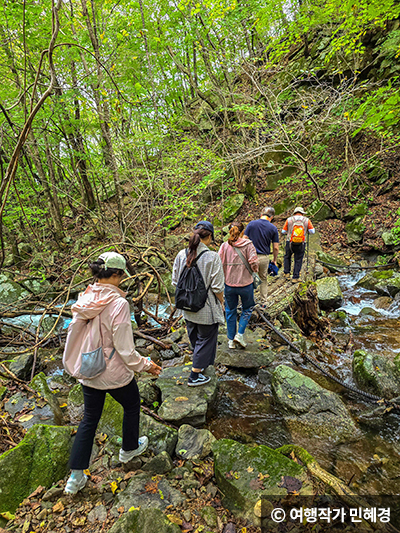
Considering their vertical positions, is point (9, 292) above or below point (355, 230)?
above

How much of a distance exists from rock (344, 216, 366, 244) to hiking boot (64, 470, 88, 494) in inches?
422

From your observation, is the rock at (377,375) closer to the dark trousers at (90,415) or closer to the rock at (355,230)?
the dark trousers at (90,415)

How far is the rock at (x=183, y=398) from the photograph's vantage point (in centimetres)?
328

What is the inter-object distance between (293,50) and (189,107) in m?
7.14

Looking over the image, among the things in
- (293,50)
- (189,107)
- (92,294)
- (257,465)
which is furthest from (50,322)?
(293,50)

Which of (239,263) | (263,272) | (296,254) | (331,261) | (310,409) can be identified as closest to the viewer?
(310,409)

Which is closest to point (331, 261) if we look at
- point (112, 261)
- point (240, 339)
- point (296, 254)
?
point (296, 254)

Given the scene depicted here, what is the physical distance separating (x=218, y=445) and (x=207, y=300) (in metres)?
1.59

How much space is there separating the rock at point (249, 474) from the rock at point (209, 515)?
0.14 metres

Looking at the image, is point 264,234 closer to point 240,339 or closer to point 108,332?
point 240,339

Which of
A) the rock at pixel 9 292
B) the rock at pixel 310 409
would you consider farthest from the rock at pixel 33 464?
the rock at pixel 9 292

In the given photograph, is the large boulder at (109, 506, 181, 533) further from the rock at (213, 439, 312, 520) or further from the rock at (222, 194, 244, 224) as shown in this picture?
the rock at (222, 194, 244, 224)

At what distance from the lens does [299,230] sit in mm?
6883

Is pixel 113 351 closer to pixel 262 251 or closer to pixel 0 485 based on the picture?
pixel 0 485
